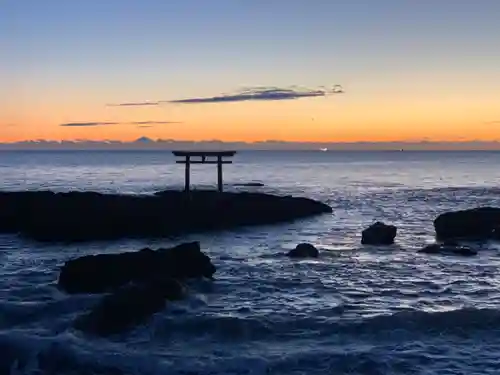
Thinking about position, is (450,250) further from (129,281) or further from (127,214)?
(127,214)

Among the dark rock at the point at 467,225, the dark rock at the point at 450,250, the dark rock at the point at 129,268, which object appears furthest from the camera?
the dark rock at the point at 467,225

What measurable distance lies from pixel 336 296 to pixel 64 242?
51.6 feet

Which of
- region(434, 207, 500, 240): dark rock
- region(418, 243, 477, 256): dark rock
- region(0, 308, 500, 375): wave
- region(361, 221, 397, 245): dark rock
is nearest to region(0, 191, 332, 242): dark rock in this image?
region(361, 221, 397, 245): dark rock

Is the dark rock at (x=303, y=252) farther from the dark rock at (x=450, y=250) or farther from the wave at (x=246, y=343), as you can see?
the wave at (x=246, y=343)

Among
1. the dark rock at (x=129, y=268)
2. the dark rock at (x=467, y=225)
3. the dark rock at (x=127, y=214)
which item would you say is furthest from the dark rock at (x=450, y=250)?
the dark rock at (x=127, y=214)

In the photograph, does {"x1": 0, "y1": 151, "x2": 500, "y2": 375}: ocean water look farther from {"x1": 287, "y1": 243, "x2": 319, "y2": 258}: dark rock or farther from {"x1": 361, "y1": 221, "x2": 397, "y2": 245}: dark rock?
{"x1": 361, "y1": 221, "x2": 397, "y2": 245}: dark rock

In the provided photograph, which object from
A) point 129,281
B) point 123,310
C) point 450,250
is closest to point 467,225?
point 450,250

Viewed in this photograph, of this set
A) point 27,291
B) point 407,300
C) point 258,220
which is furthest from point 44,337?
point 258,220

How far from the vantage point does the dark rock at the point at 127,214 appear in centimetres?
3269

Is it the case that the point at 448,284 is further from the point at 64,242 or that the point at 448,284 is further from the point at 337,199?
the point at 337,199

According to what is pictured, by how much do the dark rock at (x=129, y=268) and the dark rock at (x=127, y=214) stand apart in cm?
1112

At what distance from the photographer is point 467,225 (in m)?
32.7

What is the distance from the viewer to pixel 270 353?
552 inches

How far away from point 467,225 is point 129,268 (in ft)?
64.4
